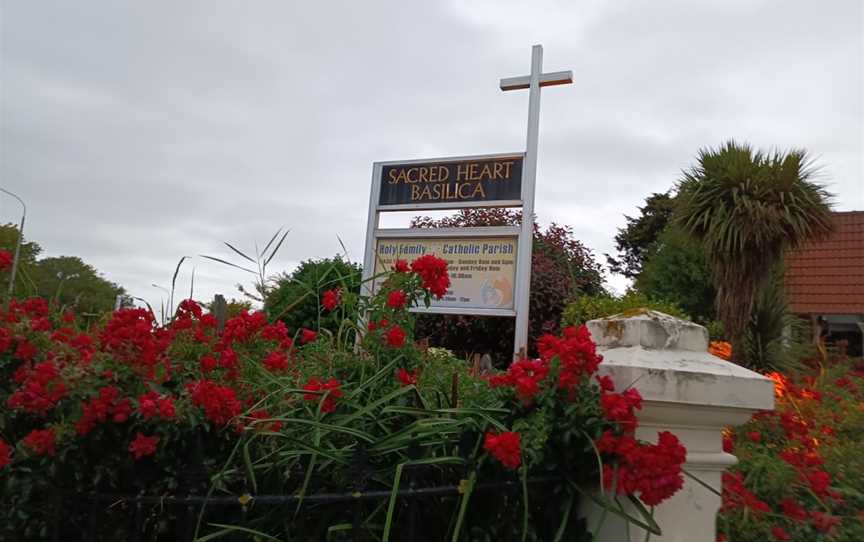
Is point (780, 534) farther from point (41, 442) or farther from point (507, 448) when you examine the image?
point (41, 442)

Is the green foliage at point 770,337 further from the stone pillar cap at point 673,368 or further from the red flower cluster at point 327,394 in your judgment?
the red flower cluster at point 327,394

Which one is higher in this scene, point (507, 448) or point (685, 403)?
point (685, 403)

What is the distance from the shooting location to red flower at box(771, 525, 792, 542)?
6.64ft

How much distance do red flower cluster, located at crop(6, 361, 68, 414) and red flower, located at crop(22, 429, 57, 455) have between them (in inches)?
2.8

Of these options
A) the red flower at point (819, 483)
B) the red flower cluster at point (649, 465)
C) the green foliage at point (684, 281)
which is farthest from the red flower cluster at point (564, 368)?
the green foliage at point (684, 281)

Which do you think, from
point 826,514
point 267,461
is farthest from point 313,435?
point 826,514

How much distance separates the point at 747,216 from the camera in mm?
9211

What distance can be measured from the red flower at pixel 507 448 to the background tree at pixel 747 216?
330 inches

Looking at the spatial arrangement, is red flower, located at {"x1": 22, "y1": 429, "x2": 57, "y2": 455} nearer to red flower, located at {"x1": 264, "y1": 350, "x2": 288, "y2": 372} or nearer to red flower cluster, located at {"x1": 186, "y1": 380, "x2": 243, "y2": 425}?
red flower cluster, located at {"x1": 186, "y1": 380, "x2": 243, "y2": 425}

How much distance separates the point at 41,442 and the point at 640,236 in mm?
30956

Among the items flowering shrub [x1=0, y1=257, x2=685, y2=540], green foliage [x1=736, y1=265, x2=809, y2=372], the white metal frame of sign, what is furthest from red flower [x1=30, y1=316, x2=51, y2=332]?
green foliage [x1=736, y1=265, x2=809, y2=372]

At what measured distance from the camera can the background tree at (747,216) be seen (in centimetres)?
923

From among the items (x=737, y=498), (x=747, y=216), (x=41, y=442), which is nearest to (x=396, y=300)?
(x=41, y=442)

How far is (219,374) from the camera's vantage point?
1949 mm
